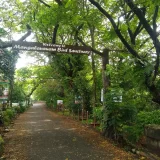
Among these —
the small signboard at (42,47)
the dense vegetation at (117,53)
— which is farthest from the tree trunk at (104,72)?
the small signboard at (42,47)

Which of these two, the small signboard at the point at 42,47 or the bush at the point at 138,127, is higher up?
the small signboard at the point at 42,47

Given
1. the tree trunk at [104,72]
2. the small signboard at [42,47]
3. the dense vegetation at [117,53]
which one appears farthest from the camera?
the tree trunk at [104,72]

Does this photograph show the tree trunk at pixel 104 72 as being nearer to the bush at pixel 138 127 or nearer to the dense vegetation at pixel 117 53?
the dense vegetation at pixel 117 53

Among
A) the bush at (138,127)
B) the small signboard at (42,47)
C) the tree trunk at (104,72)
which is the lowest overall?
the bush at (138,127)

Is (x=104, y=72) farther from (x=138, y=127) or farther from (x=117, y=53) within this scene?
(x=138, y=127)

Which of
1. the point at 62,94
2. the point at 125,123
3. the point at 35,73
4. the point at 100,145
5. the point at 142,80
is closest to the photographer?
the point at 142,80

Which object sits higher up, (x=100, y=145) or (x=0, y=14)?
(x=0, y=14)

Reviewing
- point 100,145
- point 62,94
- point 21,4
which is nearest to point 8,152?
point 100,145

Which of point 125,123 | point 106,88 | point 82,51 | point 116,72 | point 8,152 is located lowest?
point 8,152

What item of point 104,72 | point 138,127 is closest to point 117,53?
point 104,72

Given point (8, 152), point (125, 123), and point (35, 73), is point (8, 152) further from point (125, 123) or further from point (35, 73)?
point (35, 73)

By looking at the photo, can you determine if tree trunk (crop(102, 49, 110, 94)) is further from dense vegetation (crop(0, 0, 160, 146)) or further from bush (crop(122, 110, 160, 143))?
bush (crop(122, 110, 160, 143))

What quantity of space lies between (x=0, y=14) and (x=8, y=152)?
36.6 ft

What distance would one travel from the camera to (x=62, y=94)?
3706 cm
